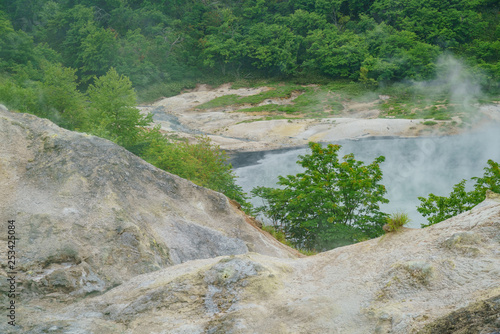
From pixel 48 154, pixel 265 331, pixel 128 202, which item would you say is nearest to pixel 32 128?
pixel 48 154

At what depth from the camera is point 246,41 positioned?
70438mm

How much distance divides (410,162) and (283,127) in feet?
47.1

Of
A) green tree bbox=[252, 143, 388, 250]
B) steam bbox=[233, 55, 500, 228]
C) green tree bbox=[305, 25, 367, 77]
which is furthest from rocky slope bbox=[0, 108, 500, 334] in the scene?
green tree bbox=[305, 25, 367, 77]

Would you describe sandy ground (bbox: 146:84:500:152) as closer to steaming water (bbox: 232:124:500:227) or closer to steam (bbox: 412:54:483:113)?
steaming water (bbox: 232:124:500:227)

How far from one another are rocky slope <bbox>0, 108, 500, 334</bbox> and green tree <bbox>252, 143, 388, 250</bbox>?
27.8 feet

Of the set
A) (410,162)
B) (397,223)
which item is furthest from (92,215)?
(410,162)

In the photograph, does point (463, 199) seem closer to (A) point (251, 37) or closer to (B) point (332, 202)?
(B) point (332, 202)

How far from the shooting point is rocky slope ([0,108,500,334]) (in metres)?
5.93

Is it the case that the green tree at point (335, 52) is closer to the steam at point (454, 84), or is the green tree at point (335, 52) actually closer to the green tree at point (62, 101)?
the steam at point (454, 84)

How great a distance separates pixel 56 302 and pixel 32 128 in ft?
20.0

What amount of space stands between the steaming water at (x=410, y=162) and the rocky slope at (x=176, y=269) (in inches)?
792

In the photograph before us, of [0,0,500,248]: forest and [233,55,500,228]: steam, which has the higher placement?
[0,0,500,248]: forest

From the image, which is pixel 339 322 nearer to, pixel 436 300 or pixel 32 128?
pixel 436 300

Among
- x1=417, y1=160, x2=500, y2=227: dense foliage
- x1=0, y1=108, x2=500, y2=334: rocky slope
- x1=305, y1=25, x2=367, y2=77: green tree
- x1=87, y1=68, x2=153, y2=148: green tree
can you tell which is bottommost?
x1=417, y1=160, x2=500, y2=227: dense foliage
